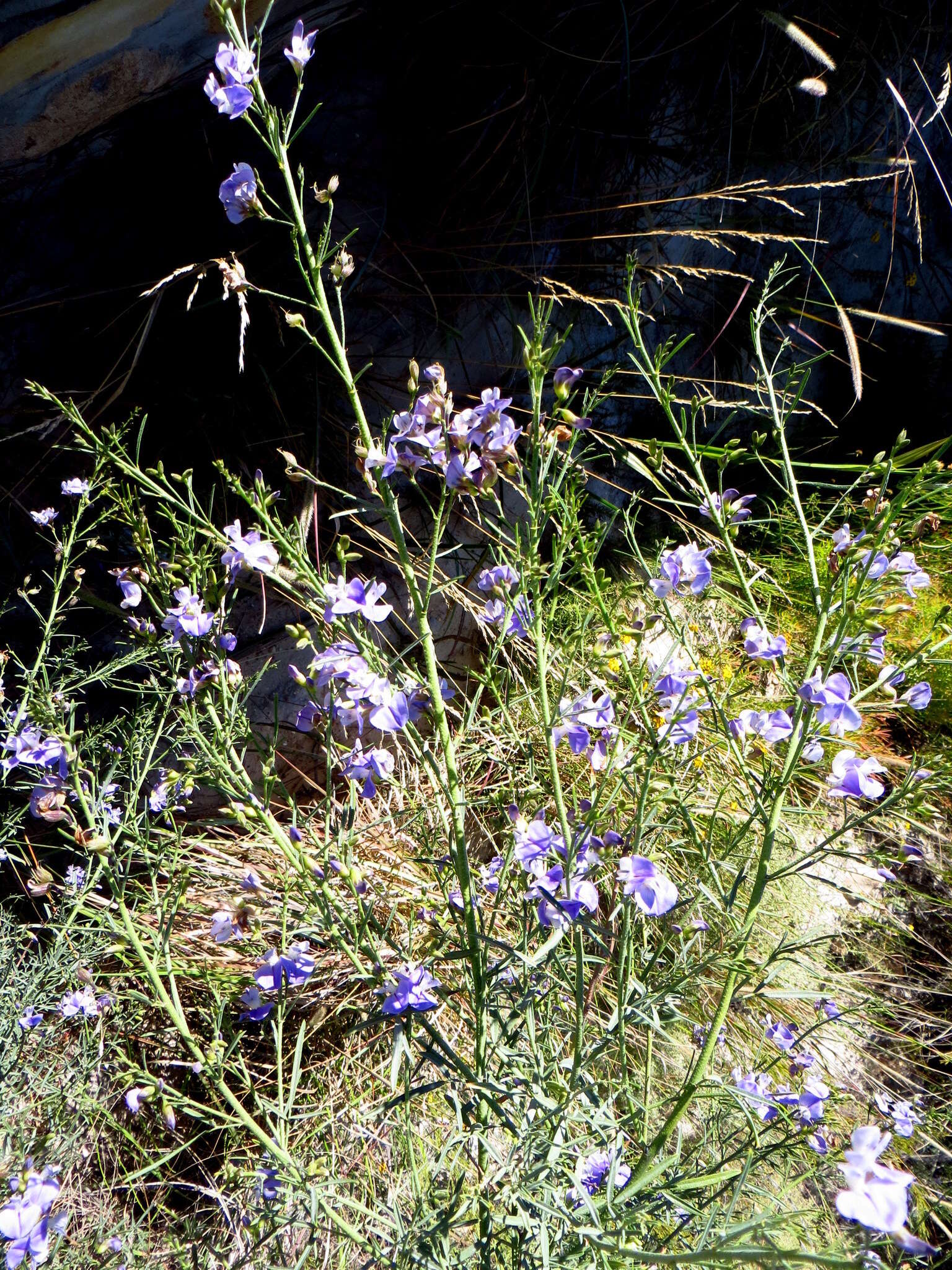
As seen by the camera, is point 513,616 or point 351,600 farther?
point 513,616

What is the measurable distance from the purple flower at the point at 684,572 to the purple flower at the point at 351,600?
13.8 inches

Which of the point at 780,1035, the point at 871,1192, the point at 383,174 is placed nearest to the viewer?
the point at 871,1192

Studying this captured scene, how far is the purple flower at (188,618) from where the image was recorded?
955 millimetres

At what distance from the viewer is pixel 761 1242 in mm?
848

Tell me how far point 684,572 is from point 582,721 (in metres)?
0.23

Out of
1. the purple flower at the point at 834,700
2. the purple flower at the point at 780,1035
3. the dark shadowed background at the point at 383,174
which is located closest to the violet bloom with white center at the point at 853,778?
the purple flower at the point at 834,700

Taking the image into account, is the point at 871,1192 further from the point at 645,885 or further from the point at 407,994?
the point at 407,994

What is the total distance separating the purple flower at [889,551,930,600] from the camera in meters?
0.91

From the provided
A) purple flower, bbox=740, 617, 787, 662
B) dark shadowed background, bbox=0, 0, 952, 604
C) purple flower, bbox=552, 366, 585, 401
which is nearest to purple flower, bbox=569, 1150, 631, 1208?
purple flower, bbox=740, 617, 787, 662

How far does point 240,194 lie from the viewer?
0.88 m

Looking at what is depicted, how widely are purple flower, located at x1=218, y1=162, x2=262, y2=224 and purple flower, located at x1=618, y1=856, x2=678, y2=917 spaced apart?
814 mm

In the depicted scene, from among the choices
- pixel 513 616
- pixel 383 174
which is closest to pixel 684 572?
pixel 513 616

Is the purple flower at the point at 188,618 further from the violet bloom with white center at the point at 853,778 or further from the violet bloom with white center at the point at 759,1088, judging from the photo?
the violet bloom with white center at the point at 759,1088

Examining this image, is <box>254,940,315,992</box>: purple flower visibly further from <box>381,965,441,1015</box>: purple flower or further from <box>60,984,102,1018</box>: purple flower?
<box>60,984,102,1018</box>: purple flower
